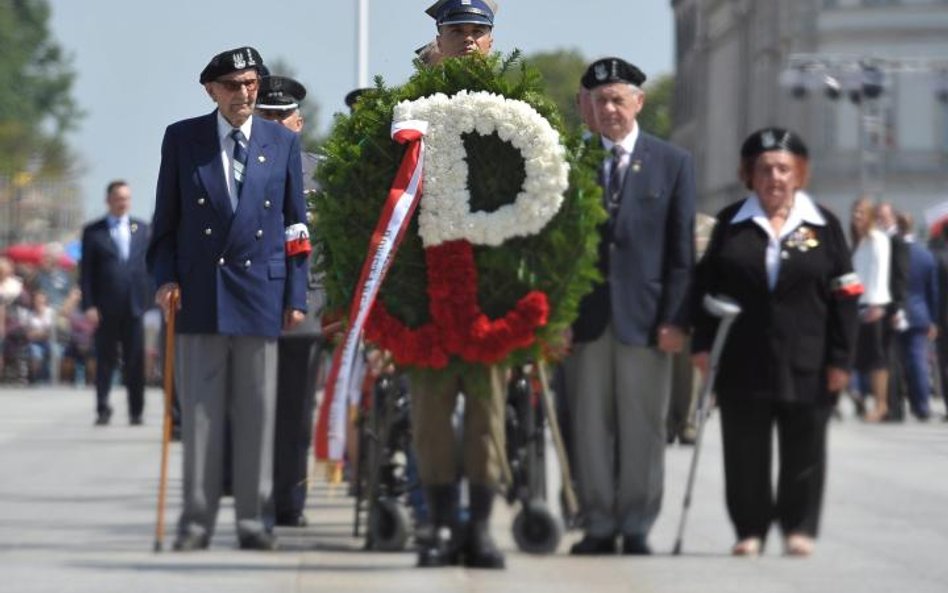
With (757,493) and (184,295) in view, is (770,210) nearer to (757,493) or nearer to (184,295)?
(757,493)

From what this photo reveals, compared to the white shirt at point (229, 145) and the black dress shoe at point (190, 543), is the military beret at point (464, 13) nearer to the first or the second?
the white shirt at point (229, 145)

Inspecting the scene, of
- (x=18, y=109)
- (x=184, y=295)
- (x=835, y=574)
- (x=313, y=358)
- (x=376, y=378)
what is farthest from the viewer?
(x=18, y=109)

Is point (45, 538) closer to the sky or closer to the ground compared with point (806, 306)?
closer to the ground

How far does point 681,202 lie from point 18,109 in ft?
397

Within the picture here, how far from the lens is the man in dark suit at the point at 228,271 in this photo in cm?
1245

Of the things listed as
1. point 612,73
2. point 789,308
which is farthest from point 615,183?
point 789,308

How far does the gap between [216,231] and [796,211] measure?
7.80 ft

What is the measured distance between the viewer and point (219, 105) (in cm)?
1253

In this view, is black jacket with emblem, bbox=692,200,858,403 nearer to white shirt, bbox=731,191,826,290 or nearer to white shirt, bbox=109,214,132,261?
white shirt, bbox=731,191,826,290

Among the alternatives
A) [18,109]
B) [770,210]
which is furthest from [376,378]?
[18,109]

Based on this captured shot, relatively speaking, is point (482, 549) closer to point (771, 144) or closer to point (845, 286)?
point (845, 286)

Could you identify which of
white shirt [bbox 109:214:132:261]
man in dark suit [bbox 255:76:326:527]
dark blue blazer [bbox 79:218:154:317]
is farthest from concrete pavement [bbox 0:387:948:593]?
white shirt [bbox 109:214:132:261]

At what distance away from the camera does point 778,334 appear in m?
11.9

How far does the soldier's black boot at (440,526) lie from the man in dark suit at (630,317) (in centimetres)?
73
